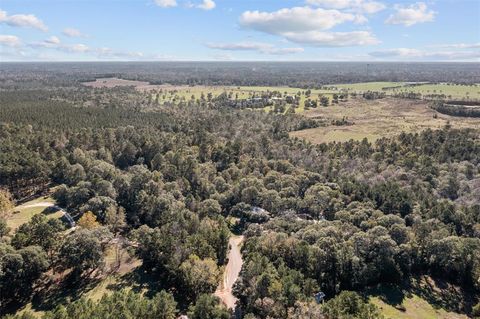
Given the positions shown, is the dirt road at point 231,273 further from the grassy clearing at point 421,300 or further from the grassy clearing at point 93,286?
the grassy clearing at point 421,300

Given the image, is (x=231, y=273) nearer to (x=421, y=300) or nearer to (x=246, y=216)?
(x=246, y=216)

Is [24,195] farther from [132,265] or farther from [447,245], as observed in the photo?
[447,245]

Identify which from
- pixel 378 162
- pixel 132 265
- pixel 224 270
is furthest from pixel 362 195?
pixel 132 265

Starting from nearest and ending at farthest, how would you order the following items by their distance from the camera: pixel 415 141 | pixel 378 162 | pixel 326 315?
pixel 326 315 → pixel 378 162 → pixel 415 141

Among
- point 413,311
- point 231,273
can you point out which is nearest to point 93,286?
point 231,273

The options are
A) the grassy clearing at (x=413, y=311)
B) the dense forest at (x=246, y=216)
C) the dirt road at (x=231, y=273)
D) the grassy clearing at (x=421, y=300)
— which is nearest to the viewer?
the dense forest at (x=246, y=216)

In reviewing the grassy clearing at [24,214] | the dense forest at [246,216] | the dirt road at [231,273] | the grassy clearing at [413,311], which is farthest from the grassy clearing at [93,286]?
the grassy clearing at [413,311]
